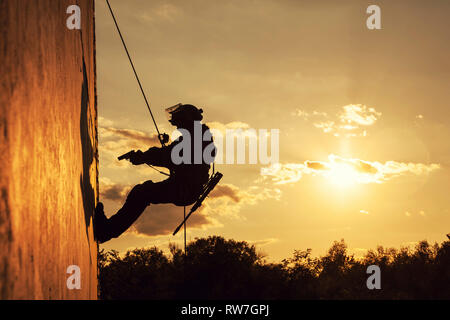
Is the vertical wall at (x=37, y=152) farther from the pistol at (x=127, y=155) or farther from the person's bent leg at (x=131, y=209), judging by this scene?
the person's bent leg at (x=131, y=209)

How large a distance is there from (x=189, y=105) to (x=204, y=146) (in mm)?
744

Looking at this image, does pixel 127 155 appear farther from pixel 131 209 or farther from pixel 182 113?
pixel 182 113

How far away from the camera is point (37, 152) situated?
13.3 feet

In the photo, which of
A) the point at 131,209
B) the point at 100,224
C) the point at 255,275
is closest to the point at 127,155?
the point at 131,209

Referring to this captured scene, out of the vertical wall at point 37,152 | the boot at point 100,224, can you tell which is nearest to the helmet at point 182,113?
the boot at point 100,224

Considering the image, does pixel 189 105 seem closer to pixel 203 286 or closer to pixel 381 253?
pixel 203 286

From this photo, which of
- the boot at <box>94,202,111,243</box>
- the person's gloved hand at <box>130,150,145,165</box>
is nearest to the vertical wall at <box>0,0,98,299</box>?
the person's gloved hand at <box>130,150,145,165</box>

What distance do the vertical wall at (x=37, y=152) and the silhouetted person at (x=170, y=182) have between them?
5.66 ft

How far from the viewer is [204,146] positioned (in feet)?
31.1

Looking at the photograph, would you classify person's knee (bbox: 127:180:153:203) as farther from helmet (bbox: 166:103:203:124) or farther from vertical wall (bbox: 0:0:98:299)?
vertical wall (bbox: 0:0:98:299)

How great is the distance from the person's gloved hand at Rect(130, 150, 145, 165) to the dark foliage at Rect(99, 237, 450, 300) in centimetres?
331

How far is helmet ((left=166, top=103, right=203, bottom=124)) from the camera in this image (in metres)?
9.40

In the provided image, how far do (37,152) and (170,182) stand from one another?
4925 mm
